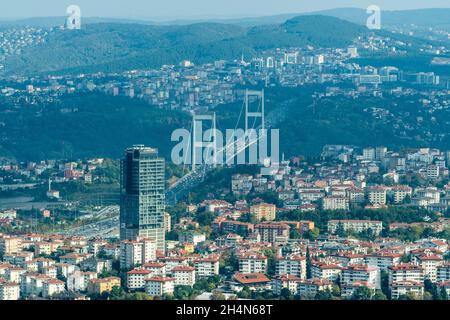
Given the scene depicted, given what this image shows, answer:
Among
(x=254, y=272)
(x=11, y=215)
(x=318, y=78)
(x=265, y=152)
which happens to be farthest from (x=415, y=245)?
(x=318, y=78)

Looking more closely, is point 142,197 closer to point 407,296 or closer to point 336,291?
point 336,291

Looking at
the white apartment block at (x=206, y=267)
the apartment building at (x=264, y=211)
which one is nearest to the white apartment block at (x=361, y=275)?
the white apartment block at (x=206, y=267)

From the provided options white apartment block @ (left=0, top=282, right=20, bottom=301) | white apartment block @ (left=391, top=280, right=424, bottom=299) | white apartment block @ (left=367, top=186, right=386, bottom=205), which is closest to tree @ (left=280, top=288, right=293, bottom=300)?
white apartment block @ (left=391, top=280, right=424, bottom=299)

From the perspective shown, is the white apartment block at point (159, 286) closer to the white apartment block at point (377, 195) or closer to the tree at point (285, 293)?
the tree at point (285, 293)

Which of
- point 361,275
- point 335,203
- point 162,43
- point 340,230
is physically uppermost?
point 361,275

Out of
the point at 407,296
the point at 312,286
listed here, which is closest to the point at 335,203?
the point at 312,286
